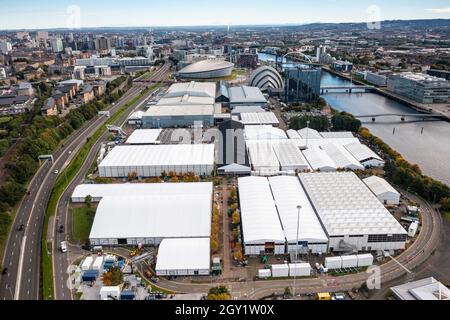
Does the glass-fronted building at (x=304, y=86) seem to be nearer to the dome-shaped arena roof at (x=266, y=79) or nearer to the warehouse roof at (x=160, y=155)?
the dome-shaped arena roof at (x=266, y=79)

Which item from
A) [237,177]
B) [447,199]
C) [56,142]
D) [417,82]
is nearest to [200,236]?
[237,177]

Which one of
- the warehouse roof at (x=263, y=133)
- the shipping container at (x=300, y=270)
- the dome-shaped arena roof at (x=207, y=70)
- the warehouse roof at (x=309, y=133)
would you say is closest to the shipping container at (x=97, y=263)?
the shipping container at (x=300, y=270)

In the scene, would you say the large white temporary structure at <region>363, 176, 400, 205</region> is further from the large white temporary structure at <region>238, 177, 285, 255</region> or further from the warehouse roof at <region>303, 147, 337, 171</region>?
the large white temporary structure at <region>238, 177, 285, 255</region>

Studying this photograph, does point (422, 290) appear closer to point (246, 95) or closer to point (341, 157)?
point (341, 157)

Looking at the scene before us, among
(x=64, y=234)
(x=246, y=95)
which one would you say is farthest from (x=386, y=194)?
(x=246, y=95)

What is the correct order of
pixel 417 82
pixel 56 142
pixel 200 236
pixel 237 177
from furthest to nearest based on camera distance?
pixel 417 82 < pixel 56 142 < pixel 237 177 < pixel 200 236

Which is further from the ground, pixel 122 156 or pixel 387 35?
pixel 387 35

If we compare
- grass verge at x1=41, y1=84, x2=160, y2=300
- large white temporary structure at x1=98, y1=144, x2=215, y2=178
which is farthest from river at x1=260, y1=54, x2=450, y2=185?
grass verge at x1=41, y1=84, x2=160, y2=300
